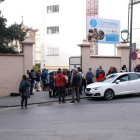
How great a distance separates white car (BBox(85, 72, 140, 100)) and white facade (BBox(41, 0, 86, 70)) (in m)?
24.7

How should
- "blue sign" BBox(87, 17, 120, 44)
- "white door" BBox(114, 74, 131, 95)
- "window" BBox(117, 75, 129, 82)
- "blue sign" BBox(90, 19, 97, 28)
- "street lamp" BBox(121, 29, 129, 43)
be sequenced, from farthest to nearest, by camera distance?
"blue sign" BBox(90, 19, 97, 28) → "blue sign" BBox(87, 17, 120, 44) → "street lamp" BBox(121, 29, 129, 43) → "window" BBox(117, 75, 129, 82) → "white door" BBox(114, 74, 131, 95)

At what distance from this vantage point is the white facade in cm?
4022

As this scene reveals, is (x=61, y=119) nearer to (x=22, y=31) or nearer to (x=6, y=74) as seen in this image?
(x=6, y=74)

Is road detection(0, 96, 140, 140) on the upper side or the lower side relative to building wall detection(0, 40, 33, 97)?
lower

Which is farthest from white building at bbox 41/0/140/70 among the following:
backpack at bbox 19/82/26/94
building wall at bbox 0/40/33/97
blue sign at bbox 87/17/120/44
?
backpack at bbox 19/82/26/94

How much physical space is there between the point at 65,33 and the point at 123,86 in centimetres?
2610

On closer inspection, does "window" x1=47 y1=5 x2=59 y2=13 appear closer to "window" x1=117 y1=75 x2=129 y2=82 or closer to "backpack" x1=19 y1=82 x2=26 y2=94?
"window" x1=117 y1=75 x2=129 y2=82

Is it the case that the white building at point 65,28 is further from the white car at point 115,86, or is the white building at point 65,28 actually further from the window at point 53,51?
the white car at point 115,86

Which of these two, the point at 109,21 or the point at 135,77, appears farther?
the point at 109,21

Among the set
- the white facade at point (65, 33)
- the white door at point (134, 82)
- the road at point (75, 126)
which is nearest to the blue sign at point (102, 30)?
the white door at point (134, 82)

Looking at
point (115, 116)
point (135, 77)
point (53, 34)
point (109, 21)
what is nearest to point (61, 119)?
point (115, 116)

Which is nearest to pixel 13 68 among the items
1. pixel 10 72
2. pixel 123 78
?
pixel 10 72

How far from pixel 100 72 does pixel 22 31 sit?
658 centimetres

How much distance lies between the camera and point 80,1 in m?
41.3
